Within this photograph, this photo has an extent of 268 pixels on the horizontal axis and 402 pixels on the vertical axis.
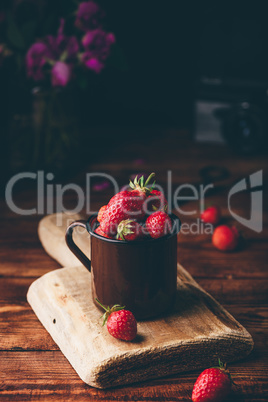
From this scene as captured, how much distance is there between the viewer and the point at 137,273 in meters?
0.78

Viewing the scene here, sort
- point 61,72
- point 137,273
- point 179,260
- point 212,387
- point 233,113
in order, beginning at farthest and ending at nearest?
point 233,113
point 61,72
point 179,260
point 137,273
point 212,387

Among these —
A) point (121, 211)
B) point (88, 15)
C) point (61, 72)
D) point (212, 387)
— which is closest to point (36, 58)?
point (61, 72)

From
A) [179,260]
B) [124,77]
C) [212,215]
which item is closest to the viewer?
[179,260]

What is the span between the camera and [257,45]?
6.26ft

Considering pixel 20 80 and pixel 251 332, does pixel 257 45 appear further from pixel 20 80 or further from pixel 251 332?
pixel 251 332

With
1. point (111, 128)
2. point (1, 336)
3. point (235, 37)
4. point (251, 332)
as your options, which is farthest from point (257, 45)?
point (1, 336)

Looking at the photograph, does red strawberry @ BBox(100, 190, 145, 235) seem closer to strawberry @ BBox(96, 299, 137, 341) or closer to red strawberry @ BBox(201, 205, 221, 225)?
strawberry @ BBox(96, 299, 137, 341)

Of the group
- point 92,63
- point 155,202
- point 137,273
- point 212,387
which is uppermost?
point 92,63

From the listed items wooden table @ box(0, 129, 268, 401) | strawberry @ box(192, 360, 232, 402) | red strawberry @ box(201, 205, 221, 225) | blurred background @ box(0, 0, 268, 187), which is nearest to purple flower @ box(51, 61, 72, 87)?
blurred background @ box(0, 0, 268, 187)

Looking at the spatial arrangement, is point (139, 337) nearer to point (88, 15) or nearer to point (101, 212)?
point (101, 212)

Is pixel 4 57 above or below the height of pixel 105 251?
above

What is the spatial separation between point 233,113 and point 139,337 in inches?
43.4

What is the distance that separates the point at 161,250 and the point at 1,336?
0.30 m

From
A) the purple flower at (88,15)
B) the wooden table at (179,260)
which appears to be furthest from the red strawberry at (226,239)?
the purple flower at (88,15)
